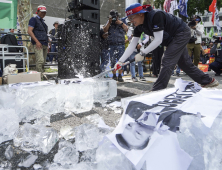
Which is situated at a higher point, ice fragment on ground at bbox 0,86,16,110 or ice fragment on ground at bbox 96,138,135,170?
ice fragment on ground at bbox 0,86,16,110

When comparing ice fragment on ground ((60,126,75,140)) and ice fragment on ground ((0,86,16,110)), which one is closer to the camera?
ice fragment on ground ((60,126,75,140))

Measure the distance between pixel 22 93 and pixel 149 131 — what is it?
188cm

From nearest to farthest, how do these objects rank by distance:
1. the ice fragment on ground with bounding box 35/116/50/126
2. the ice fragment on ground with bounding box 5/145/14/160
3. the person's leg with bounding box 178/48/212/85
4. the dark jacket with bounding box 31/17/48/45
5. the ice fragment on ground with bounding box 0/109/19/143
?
the ice fragment on ground with bounding box 5/145/14/160
the ice fragment on ground with bounding box 0/109/19/143
the ice fragment on ground with bounding box 35/116/50/126
the person's leg with bounding box 178/48/212/85
the dark jacket with bounding box 31/17/48/45

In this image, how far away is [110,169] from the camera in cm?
113

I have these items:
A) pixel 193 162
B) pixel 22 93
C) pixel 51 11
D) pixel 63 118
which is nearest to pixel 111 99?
pixel 63 118

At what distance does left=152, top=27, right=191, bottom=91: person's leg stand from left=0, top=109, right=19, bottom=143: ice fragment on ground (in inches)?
71.7

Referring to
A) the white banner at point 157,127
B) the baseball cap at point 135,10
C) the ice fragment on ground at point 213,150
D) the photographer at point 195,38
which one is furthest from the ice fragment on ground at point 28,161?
the photographer at point 195,38

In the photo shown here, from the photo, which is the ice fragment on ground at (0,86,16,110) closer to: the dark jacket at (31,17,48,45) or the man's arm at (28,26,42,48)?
the man's arm at (28,26,42,48)

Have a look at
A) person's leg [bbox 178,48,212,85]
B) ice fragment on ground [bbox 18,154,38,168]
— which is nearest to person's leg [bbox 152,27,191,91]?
person's leg [bbox 178,48,212,85]

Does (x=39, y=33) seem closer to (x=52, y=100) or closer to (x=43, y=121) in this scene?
(x=52, y=100)

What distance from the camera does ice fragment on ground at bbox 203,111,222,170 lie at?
966mm

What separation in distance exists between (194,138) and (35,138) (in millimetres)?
1195

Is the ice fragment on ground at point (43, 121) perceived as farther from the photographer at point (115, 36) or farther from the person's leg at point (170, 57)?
the photographer at point (115, 36)

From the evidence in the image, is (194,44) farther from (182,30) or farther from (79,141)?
(79,141)
